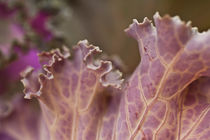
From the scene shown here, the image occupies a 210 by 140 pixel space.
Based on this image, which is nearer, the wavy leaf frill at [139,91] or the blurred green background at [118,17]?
the wavy leaf frill at [139,91]

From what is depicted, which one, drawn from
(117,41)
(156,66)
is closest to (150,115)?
(156,66)

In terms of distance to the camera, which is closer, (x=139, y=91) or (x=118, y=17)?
(x=139, y=91)

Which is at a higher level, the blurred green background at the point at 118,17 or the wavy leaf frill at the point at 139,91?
the blurred green background at the point at 118,17

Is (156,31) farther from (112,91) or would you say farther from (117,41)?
(117,41)

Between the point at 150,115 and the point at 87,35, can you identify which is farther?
the point at 87,35
